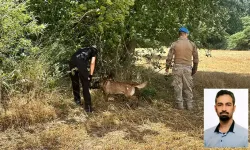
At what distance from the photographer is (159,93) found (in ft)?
33.9

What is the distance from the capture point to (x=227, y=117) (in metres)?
4.96

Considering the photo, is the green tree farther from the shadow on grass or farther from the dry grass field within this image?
the shadow on grass

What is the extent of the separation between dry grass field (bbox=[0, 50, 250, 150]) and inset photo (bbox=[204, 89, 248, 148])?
90cm

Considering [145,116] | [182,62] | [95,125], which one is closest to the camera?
[95,125]

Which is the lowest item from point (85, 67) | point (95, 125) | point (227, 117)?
point (95, 125)

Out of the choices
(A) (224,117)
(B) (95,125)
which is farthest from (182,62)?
(A) (224,117)

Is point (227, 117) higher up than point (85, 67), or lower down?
lower down

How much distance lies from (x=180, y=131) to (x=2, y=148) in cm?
326

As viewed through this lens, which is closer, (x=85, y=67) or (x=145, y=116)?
(x=85, y=67)

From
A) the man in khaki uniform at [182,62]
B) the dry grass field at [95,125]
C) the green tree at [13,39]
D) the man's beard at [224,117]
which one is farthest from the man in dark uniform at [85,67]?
the man's beard at [224,117]

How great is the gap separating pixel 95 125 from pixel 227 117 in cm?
296

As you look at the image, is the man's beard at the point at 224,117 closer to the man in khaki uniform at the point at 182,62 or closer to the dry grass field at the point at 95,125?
the dry grass field at the point at 95,125

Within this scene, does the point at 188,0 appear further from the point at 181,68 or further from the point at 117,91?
the point at 117,91

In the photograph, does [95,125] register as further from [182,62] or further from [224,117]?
[224,117]
